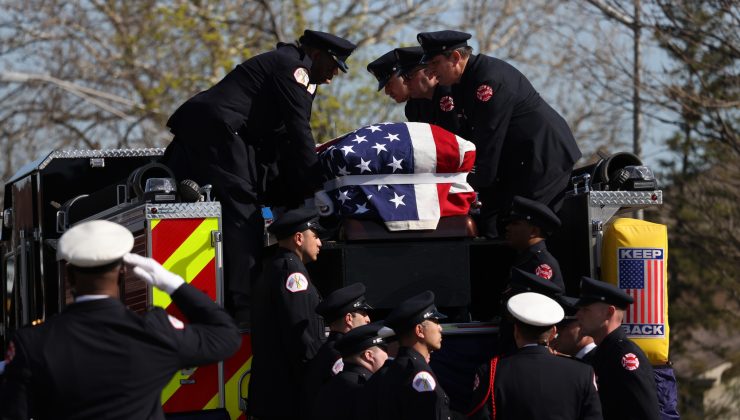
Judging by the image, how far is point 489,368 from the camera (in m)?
5.77

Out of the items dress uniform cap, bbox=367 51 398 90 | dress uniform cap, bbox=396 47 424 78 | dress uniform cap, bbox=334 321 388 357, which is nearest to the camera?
dress uniform cap, bbox=334 321 388 357

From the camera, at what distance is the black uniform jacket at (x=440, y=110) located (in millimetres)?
7805

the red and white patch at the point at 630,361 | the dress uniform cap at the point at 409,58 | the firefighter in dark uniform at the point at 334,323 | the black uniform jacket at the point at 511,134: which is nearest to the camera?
the red and white patch at the point at 630,361

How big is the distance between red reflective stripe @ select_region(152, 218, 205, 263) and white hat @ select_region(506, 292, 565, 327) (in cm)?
168

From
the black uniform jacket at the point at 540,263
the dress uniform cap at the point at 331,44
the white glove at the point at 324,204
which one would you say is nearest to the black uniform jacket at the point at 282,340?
the white glove at the point at 324,204

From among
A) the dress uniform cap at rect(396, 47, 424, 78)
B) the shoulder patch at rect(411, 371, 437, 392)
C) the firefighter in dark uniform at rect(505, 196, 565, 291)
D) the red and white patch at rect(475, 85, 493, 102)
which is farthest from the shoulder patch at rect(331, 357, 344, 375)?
the dress uniform cap at rect(396, 47, 424, 78)

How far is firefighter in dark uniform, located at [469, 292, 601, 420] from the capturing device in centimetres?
557

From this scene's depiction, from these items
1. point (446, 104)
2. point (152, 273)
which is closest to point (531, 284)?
point (446, 104)

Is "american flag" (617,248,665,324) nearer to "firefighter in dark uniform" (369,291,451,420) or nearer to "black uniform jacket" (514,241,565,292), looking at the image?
"black uniform jacket" (514,241,565,292)

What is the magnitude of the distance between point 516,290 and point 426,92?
5.70ft

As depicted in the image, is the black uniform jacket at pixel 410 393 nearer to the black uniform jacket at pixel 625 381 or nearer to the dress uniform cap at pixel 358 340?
the dress uniform cap at pixel 358 340

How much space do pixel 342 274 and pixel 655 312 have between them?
5.02 ft

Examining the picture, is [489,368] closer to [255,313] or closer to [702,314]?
[255,313]

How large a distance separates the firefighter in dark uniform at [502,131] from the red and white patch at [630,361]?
4.26ft
